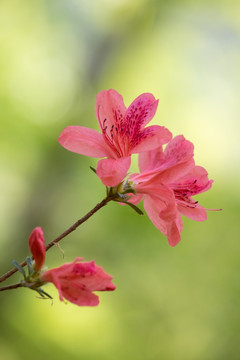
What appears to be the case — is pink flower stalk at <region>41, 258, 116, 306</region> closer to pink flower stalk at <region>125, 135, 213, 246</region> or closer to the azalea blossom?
the azalea blossom

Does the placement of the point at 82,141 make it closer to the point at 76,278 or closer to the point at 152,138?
the point at 152,138

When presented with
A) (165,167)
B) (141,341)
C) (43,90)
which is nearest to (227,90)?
(43,90)

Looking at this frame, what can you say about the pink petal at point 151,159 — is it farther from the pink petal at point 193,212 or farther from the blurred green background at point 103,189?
the blurred green background at point 103,189

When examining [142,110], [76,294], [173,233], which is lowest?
[76,294]

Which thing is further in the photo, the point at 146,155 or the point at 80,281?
the point at 146,155

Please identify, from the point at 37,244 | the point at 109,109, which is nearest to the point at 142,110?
the point at 109,109

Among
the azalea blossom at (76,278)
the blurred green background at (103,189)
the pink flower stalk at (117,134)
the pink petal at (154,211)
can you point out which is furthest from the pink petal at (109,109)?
the blurred green background at (103,189)

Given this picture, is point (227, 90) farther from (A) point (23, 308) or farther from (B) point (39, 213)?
(A) point (23, 308)
